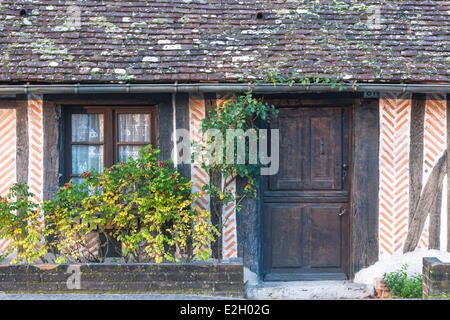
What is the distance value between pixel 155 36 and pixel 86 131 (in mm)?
1592

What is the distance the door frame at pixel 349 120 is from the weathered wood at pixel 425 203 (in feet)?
2.45

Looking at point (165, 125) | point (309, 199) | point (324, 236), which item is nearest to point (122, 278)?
point (165, 125)

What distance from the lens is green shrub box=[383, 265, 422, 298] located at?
7379 millimetres

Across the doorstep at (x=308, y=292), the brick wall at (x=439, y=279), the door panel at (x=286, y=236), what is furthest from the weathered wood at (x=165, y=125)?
the brick wall at (x=439, y=279)

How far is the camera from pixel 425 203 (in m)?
7.83

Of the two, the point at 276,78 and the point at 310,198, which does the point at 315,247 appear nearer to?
the point at 310,198

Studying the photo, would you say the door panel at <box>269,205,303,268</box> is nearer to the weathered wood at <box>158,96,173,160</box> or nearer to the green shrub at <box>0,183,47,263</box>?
the weathered wood at <box>158,96,173,160</box>

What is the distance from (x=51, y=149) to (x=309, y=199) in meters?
3.51

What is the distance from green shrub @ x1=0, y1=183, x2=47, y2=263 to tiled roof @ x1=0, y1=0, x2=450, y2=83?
1.48 metres

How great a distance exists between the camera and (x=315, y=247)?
8.07 meters

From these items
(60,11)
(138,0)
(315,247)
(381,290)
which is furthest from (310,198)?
(60,11)

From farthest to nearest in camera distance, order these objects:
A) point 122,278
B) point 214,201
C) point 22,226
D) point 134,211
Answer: point 214,201 < point 134,211 < point 22,226 < point 122,278

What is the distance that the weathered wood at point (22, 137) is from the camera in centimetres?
776

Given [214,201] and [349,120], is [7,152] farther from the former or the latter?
[349,120]
